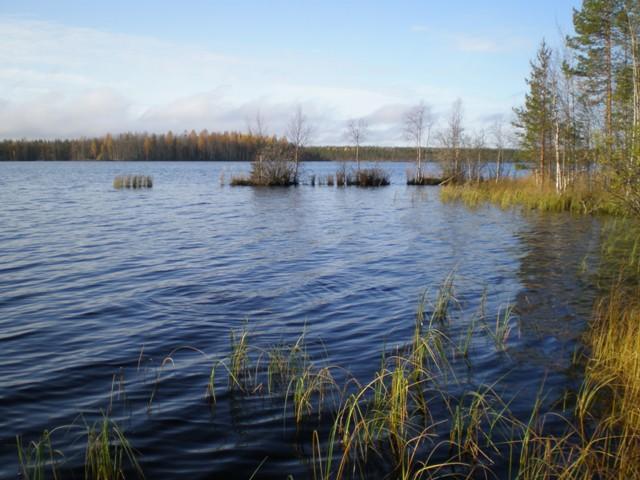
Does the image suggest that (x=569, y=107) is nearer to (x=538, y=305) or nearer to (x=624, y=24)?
(x=624, y=24)

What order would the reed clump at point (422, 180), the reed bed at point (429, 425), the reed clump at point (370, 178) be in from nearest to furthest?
the reed bed at point (429, 425) < the reed clump at point (370, 178) < the reed clump at point (422, 180)

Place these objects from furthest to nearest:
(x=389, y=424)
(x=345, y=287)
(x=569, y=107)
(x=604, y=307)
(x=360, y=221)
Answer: (x=569, y=107) → (x=360, y=221) → (x=345, y=287) → (x=604, y=307) → (x=389, y=424)

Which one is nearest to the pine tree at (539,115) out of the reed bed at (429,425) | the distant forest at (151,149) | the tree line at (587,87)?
the tree line at (587,87)

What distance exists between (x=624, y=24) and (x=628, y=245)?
635 inches

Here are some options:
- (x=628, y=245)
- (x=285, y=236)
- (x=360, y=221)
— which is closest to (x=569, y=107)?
(x=360, y=221)

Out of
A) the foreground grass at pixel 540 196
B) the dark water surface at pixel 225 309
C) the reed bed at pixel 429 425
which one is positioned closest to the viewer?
the reed bed at pixel 429 425

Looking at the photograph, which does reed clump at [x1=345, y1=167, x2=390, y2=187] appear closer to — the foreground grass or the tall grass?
the foreground grass

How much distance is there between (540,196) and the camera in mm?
27203

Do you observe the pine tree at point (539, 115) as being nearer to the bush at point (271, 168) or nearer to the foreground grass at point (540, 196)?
the foreground grass at point (540, 196)

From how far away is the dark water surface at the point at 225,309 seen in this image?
5.35m

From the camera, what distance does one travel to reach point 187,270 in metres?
12.8

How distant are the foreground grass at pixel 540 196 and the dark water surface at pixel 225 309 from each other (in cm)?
345

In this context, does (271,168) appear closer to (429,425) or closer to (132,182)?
(132,182)

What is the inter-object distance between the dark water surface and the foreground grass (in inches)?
136
